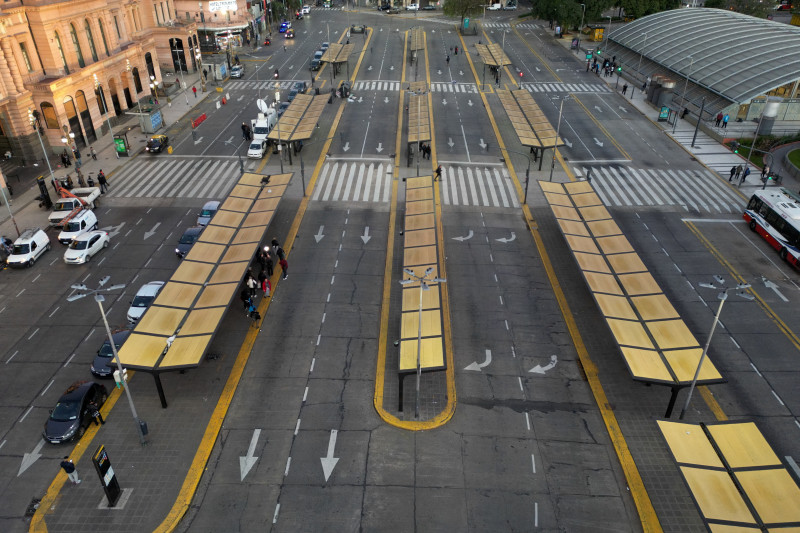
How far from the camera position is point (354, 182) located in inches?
2044

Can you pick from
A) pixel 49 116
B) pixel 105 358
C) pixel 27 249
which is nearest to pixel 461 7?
pixel 49 116

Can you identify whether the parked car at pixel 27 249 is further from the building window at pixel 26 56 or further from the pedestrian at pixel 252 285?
the building window at pixel 26 56

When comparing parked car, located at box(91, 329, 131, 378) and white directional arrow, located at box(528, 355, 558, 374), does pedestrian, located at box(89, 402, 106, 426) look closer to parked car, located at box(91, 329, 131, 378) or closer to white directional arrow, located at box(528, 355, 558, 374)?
parked car, located at box(91, 329, 131, 378)

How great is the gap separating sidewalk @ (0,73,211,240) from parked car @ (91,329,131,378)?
20812 millimetres

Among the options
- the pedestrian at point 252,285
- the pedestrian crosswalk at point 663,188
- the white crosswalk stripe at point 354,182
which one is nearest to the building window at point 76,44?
the white crosswalk stripe at point 354,182

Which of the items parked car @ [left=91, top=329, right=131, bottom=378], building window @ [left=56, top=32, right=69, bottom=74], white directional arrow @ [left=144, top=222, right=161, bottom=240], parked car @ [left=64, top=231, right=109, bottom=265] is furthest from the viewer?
building window @ [left=56, top=32, right=69, bottom=74]

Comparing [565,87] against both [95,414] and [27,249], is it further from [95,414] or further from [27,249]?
[95,414]

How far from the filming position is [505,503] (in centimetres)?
2303

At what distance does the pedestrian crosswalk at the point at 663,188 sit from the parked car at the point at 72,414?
42249 mm

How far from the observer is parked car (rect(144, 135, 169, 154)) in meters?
58.3

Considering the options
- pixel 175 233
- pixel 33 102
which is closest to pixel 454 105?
pixel 175 233

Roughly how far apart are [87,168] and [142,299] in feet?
96.6

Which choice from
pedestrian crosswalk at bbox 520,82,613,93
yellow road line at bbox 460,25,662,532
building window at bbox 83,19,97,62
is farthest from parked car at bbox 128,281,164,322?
pedestrian crosswalk at bbox 520,82,613,93

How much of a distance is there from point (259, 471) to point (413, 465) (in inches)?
277
